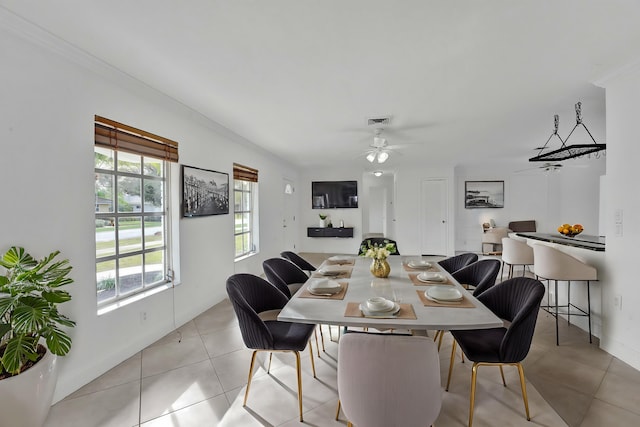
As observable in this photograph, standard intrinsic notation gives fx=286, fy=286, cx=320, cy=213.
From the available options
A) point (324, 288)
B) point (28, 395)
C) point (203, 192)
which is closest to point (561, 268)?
point (324, 288)

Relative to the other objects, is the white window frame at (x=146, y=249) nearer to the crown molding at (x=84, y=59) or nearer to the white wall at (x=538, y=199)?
the crown molding at (x=84, y=59)

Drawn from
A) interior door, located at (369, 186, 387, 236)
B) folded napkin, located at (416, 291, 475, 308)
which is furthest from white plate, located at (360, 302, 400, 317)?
interior door, located at (369, 186, 387, 236)

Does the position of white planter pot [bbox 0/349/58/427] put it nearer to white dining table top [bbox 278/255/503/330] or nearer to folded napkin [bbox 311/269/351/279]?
white dining table top [bbox 278/255/503/330]

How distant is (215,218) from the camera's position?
3811 mm

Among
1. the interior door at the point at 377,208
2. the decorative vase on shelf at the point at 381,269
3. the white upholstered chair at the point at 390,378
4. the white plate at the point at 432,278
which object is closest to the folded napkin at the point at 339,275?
the decorative vase on shelf at the point at 381,269

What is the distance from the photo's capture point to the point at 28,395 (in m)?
1.37

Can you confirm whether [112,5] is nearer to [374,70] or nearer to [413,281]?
[374,70]

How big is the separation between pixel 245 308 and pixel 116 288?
1.51 m

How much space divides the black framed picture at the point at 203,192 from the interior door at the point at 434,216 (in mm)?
5465

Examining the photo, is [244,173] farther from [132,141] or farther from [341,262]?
[341,262]

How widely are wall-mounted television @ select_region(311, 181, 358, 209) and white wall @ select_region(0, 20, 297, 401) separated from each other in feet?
16.5

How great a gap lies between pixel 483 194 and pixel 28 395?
29.1 ft

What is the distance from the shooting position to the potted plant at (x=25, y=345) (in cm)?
131

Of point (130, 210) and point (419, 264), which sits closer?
point (130, 210)
